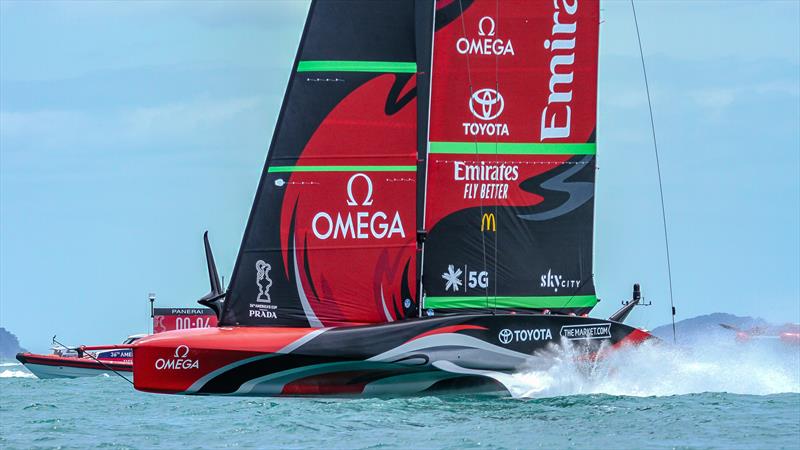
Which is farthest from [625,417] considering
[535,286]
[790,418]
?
[535,286]

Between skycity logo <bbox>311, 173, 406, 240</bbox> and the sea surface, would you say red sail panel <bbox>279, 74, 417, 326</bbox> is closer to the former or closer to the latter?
skycity logo <bbox>311, 173, 406, 240</bbox>

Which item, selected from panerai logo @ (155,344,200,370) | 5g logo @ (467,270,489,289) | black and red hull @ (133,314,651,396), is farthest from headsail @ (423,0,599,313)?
panerai logo @ (155,344,200,370)

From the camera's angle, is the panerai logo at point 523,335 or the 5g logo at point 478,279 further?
the 5g logo at point 478,279

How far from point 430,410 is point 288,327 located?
246cm

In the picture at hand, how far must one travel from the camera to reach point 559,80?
76.4ft

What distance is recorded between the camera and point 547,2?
2328 cm

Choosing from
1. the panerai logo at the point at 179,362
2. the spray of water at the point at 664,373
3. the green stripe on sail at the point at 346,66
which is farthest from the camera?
the spray of water at the point at 664,373

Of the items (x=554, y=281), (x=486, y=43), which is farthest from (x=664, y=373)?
(x=486, y=43)

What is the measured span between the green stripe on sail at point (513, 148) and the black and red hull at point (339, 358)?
11.0 ft

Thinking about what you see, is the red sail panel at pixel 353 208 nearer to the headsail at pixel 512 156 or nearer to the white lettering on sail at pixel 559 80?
the headsail at pixel 512 156

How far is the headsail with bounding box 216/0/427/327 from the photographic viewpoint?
20.6m

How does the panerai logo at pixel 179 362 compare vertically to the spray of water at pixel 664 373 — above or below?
above

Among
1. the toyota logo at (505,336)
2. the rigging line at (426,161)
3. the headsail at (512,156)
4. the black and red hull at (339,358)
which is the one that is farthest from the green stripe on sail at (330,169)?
the toyota logo at (505,336)

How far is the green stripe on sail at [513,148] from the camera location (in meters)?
22.7
